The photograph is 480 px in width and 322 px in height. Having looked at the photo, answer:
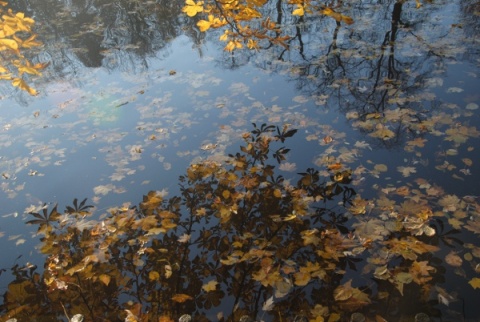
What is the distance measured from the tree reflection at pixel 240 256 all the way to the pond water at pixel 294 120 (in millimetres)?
62

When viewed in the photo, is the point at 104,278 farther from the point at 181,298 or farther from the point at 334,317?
the point at 334,317

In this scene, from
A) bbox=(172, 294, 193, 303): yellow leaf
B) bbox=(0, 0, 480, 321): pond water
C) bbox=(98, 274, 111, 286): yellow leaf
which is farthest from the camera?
bbox=(0, 0, 480, 321): pond water

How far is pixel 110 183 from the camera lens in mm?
4562

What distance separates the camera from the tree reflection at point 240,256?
283 cm

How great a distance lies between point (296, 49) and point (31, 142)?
18.3 feet

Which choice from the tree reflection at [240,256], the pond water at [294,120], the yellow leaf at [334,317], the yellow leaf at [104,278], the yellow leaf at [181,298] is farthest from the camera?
the pond water at [294,120]

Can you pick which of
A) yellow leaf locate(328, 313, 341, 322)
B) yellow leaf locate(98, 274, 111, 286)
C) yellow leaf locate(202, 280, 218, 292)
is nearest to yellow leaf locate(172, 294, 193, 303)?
yellow leaf locate(202, 280, 218, 292)

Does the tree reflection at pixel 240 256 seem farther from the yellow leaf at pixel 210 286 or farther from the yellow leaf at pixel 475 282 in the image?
the yellow leaf at pixel 475 282

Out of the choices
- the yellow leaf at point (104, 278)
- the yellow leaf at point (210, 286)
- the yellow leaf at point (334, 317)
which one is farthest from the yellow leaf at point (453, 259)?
the yellow leaf at point (104, 278)

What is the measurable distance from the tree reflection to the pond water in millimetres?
62

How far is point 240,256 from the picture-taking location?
10.6ft

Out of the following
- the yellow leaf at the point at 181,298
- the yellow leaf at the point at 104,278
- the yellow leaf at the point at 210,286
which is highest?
the yellow leaf at the point at 104,278

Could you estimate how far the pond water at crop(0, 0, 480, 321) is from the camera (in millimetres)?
3508

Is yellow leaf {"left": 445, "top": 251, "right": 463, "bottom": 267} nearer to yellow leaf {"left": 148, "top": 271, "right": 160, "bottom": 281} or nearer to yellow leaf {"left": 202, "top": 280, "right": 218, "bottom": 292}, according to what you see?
yellow leaf {"left": 202, "top": 280, "right": 218, "bottom": 292}
